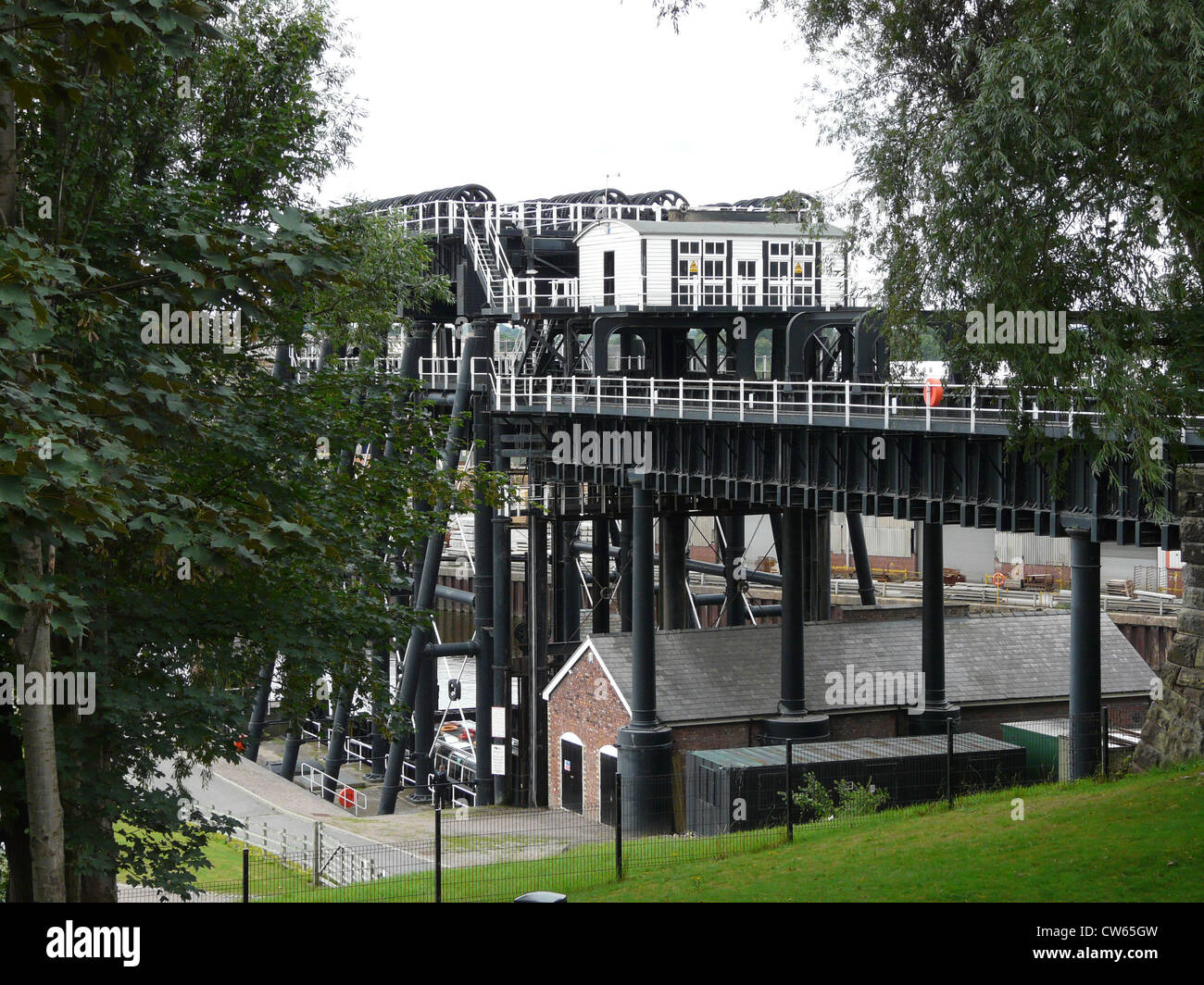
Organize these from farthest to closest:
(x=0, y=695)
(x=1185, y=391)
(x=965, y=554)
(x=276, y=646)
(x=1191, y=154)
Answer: (x=965, y=554) → (x=1185, y=391) → (x=1191, y=154) → (x=276, y=646) → (x=0, y=695)

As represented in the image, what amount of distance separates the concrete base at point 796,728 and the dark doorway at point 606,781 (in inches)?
151

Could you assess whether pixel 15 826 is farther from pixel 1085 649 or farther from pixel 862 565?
pixel 862 565

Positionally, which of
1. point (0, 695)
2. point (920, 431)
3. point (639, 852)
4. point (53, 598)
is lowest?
point (639, 852)

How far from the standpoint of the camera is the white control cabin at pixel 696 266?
39844 millimetres

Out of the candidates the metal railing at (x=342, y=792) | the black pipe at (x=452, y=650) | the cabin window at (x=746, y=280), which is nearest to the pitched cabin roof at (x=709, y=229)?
the cabin window at (x=746, y=280)

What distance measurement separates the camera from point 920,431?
80.8 feet

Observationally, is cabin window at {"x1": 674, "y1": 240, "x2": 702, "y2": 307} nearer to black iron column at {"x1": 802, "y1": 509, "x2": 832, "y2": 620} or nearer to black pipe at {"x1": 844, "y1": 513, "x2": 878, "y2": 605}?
black iron column at {"x1": 802, "y1": 509, "x2": 832, "y2": 620}

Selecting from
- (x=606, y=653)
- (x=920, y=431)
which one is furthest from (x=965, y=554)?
(x=920, y=431)

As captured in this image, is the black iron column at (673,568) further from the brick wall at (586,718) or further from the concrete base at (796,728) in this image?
the concrete base at (796,728)

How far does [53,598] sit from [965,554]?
7380 cm

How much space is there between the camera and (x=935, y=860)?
53.9 ft

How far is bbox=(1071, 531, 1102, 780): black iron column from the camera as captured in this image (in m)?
24.3
